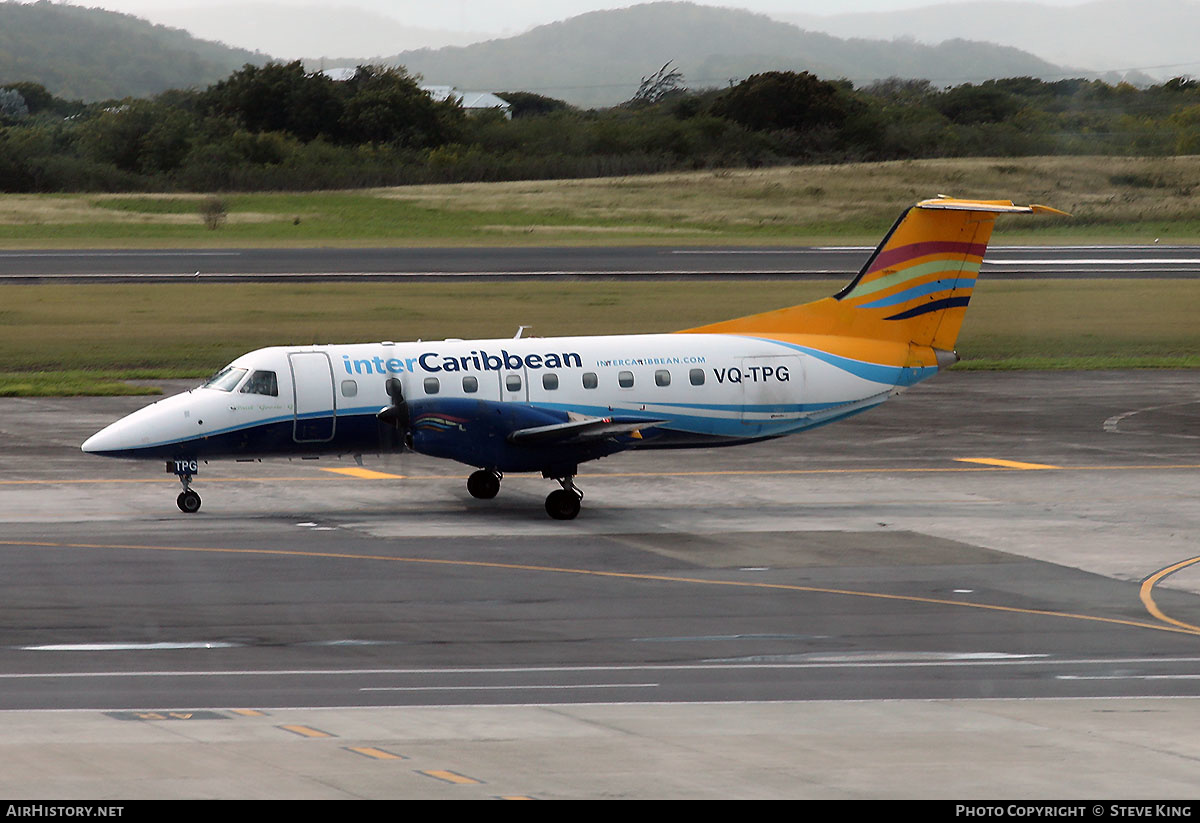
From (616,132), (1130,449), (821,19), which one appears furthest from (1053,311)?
(616,132)

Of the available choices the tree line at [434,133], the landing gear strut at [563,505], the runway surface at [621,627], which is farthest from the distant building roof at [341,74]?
the landing gear strut at [563,505]

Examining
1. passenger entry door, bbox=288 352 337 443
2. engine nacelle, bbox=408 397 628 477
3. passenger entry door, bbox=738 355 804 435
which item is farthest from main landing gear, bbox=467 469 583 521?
passenger entry door, bbox=738 355 804 435

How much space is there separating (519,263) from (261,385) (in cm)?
4669

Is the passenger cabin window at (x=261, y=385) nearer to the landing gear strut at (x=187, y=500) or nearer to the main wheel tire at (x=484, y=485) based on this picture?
the landing gear strut at (x=187, y=500)

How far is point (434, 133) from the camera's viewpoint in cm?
10769

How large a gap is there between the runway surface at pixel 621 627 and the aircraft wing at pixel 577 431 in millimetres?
1556

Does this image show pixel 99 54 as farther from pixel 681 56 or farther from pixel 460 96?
pixel 681 56

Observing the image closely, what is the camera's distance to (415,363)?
27922 millimetres

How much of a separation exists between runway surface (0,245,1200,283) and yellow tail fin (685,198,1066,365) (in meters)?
37.4

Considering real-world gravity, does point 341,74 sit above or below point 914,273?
above

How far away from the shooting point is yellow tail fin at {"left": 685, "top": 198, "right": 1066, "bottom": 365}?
98.6 ft

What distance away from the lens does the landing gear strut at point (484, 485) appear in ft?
94.6

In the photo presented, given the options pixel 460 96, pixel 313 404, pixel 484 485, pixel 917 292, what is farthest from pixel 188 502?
pixel 460 96

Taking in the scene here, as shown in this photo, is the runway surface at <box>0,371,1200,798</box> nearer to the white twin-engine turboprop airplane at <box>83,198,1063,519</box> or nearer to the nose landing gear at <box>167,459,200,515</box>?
the nose landing gear at <box>167,459,200,515</box>
